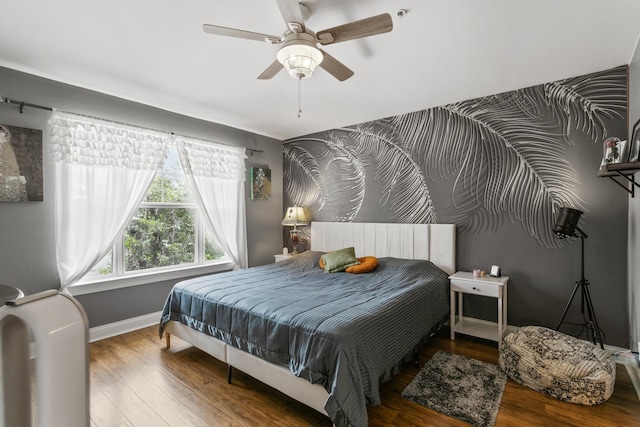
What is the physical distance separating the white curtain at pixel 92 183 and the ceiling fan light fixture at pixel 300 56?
2332 mm

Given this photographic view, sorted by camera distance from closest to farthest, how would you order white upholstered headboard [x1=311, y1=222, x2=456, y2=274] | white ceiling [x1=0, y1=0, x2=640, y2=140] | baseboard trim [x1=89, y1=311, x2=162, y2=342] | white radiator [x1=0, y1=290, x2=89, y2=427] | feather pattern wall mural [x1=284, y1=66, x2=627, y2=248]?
white radiator [x1=0, y1=290, x2=89, y2=427]
white ceiling [x1=0, y1=0, x2=640, y2=140]
feather pattern wall mural [x1=284, y1=66, x2=627, y2=248]
baseboard trim [x1=89, y1=311, x2=162, y2=342]
white upholstered headboard [x1=311, y1=222, x2=456, y2=274]

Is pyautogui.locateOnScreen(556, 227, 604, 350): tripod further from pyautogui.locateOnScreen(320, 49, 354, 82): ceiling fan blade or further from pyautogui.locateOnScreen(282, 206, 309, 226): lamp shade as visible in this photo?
pyautogui.locateOnScreen(282, 206, 309, 226): lamp shade

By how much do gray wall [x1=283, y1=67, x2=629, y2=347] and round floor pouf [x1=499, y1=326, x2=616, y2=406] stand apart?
0.71 meters

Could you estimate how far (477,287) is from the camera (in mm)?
3113

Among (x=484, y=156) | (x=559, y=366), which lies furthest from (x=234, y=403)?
(x=484, y=156)

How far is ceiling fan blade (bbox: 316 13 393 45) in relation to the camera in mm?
1708

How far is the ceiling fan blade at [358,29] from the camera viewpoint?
171 centimetres

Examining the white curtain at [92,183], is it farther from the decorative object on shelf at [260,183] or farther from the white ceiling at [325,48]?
the decorative object on shelf at [260,183]

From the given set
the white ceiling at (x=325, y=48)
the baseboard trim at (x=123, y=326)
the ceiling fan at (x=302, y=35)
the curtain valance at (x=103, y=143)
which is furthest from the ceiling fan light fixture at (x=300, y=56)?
the baseboard trim at (x=123, y=326)

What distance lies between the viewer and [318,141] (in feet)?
16.0

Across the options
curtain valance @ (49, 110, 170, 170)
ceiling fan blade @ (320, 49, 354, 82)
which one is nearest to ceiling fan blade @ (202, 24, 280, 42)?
ceiling fan blade @ (320, 49, 354, 82)

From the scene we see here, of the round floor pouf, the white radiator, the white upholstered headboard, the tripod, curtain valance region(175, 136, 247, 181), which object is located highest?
curtain valance region(175, 136, 247, 181)

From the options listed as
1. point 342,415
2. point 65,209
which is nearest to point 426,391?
point 342,415

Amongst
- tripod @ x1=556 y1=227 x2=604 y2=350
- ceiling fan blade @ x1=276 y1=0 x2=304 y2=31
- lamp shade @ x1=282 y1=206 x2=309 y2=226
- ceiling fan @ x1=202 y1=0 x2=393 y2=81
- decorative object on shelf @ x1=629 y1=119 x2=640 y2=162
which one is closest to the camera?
ceiling fan blade @ x1=276 y1=0 x2=304 y2=31
